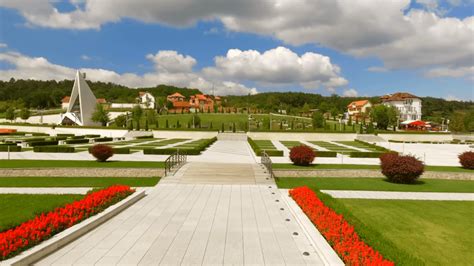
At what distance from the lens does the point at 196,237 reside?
21.9 ft

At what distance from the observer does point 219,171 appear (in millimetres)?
15445

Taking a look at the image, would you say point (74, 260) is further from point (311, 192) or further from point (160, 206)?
point (311, 192)

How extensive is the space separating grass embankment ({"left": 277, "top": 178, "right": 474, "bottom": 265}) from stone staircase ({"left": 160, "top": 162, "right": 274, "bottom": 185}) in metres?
1.56

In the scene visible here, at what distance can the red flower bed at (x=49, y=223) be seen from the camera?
5371mm

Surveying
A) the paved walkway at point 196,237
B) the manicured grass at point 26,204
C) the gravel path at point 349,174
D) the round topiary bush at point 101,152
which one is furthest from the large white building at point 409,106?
the manicured grass at point 26,204

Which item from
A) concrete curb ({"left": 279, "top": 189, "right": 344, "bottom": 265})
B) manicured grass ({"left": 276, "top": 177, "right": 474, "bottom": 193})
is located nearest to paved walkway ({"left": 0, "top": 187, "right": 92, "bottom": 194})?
concrete curb ({"left": 279, "top": 189, "right": 344, "bottom": 265})

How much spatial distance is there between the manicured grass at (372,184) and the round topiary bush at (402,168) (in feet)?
1.33

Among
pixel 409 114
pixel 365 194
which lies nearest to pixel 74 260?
pixel 365 194

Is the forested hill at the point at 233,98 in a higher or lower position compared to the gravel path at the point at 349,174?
higher

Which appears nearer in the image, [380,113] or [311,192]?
[311,192]

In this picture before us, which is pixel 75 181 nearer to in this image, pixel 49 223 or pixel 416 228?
pixel 49 223

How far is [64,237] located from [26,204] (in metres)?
4.49

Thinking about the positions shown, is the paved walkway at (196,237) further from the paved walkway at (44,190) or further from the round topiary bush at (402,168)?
the round topiary bush at (402,168)

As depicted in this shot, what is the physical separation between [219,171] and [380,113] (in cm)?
5999
